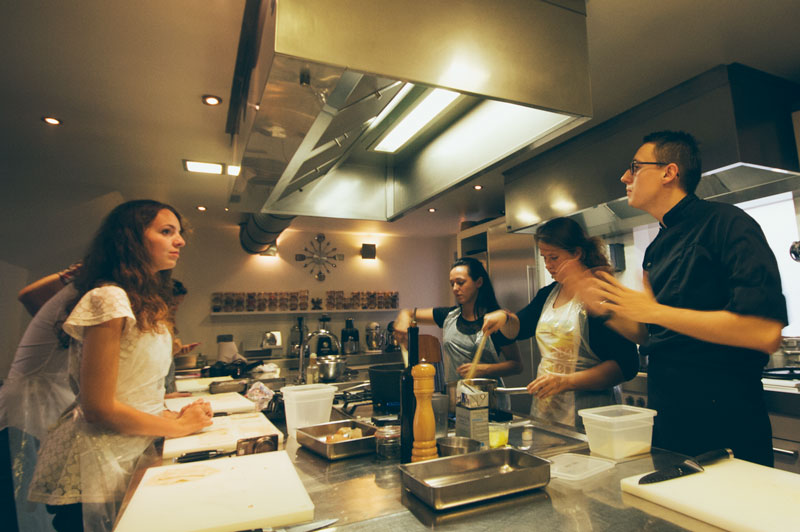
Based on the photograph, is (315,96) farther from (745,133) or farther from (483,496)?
(745,133)

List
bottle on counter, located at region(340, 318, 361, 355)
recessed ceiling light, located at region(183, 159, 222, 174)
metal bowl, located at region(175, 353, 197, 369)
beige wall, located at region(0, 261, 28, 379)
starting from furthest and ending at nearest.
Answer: bottle on counter, located at region(340, 318, 361, 355) → metal bowl, located at region(175, 353, 197, 369) → beige wall, located at region(0, 261, 28, 379) → recessed ceiling light, located at region(183, 159, 222, 174)

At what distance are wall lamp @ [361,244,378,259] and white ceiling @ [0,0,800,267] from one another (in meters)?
3.14

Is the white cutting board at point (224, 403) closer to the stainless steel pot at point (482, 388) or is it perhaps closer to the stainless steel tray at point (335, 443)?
the stainless steel tray at point (335, 443)

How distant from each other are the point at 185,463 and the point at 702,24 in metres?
2.53

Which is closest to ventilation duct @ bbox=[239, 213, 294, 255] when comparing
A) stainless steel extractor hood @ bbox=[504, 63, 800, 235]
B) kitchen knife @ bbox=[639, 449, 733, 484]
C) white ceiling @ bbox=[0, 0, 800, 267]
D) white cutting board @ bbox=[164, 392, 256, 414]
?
white ceiling @ bbox=[0, 0, 800, 267]

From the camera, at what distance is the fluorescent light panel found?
146cm

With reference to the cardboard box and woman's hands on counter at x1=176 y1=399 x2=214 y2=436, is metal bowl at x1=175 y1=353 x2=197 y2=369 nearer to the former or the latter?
woman's hands on counter at x1=176 y1=399 x2=214 y2=436

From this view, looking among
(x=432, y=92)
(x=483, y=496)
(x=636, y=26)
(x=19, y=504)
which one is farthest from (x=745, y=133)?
(x=19, y=504)

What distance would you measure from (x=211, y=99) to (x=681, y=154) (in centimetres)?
226

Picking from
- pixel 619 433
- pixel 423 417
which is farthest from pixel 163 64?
pixel 619 433

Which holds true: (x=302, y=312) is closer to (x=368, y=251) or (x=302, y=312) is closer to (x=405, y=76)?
(x=368, y=251)

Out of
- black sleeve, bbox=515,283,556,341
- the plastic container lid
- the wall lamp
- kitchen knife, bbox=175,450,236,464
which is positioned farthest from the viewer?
the wall lamp

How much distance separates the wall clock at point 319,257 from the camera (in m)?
6.14

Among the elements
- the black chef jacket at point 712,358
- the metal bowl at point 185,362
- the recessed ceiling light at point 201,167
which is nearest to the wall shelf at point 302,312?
the metal bowl at point 185,362
